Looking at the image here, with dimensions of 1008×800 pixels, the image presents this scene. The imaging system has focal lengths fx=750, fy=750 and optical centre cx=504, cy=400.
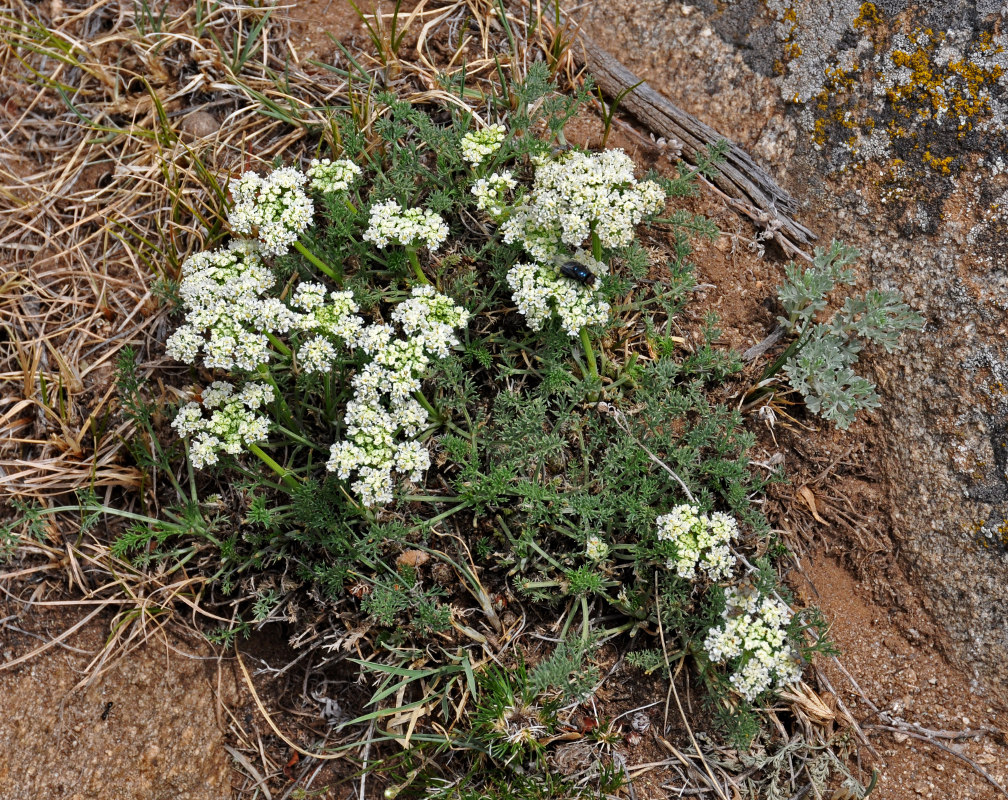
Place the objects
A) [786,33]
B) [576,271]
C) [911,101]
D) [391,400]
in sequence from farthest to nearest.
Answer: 1. [786,33]
2. [911,101]
3. [576,271]
4. [391,400]

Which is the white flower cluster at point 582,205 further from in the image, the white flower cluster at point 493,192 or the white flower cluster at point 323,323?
the white flower cluster at point 323,323

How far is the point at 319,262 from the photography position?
4051 millimetres

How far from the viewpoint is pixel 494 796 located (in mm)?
3555

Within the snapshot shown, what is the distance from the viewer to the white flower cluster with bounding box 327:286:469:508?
359cm

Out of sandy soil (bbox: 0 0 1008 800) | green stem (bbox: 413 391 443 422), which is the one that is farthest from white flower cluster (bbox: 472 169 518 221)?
sandy soil (bbox: 0 0 1008 800)

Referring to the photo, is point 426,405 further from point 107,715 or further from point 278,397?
point 107,715

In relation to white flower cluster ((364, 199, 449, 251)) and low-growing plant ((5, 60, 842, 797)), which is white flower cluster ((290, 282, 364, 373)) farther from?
white flower cluster ((364, 199, 449, 251))

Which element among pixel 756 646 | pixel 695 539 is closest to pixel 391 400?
pixel 695 539

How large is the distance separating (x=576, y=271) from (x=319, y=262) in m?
1.39

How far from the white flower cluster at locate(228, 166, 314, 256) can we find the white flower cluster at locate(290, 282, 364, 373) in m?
0.32

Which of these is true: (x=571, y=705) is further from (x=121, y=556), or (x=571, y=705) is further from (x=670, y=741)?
(x=121, y=556)

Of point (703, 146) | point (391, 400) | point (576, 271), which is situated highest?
point (703, 146)

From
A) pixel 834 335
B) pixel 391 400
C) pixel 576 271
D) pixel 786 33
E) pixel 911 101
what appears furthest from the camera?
pixel 786 33

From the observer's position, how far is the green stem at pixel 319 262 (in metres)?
3.94
